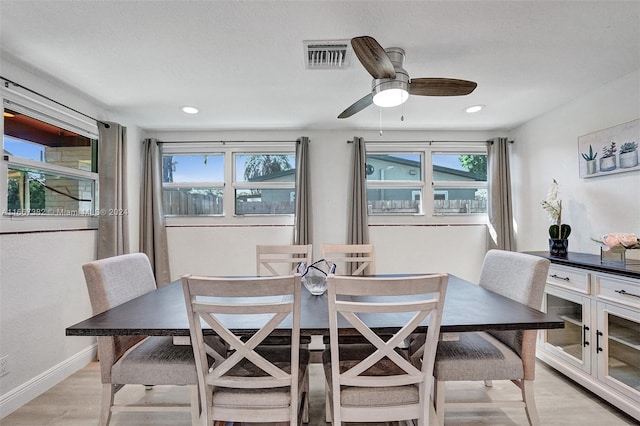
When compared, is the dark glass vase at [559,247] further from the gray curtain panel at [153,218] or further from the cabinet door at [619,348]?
the gray curtain panel at [153,218]

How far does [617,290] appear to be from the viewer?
6.58 ft

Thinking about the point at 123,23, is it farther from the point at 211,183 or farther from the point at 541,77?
the point at 541,77

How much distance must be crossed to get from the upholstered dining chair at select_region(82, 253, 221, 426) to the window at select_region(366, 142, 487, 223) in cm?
270

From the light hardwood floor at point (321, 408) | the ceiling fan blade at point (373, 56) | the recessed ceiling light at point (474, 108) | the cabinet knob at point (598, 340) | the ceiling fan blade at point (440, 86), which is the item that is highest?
the recessed ceiling light at point (474, 108)

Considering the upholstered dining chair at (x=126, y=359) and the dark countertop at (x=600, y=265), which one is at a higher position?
the dark countertop at (x=600, y=265)

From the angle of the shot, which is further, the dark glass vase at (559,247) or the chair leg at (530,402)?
the dark glass vase at (559,247)

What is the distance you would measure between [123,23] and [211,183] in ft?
7.41

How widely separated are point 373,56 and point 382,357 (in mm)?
1418

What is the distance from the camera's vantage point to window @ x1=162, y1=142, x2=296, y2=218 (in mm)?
3842

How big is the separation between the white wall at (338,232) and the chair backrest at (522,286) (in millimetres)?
1787

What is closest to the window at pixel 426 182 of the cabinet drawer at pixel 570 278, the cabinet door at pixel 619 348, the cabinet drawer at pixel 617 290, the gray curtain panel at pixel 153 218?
the cabinet drawer at pixel 570 278

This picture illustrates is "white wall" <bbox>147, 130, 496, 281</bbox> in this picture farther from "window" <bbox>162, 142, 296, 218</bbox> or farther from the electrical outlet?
the electrical outlet

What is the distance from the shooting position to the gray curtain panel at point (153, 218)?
3551 millimetres

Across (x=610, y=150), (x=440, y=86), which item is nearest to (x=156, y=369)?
(x=440, y=86)
